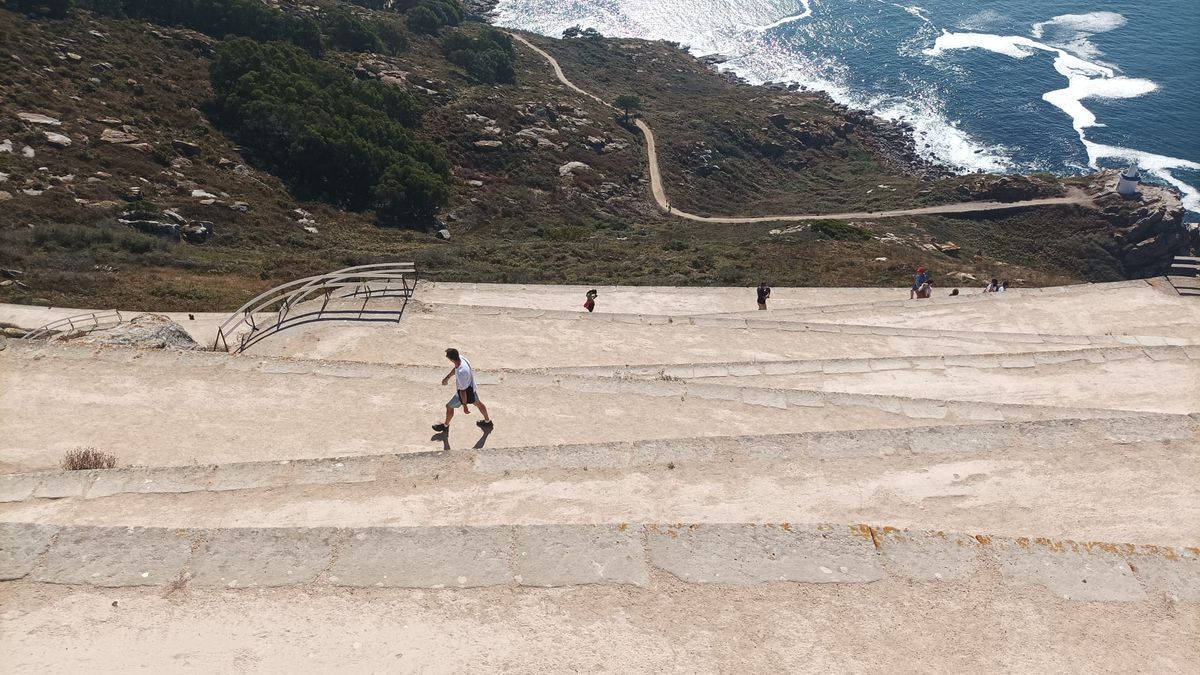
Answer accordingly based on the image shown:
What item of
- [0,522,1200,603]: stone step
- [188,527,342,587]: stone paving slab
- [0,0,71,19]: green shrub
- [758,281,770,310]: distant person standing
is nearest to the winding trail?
[758,281,770,310]: distant person standing

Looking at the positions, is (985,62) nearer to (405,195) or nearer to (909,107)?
(909,107)

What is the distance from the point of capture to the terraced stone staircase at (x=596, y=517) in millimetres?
5387

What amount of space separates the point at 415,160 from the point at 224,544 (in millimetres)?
40289

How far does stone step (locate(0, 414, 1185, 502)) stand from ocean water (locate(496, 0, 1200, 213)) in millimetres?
68669

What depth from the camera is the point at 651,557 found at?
602cm

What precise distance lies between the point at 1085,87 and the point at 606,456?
318 ft

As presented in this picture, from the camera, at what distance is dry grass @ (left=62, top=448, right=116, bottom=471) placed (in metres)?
8.46

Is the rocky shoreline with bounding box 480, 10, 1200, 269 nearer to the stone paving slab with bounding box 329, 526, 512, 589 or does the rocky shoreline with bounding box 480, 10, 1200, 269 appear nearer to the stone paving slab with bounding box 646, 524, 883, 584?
the stone paving slab with bounding box 646, 524, 883, 584

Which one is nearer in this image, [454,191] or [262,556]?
[262,556]

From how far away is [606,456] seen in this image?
792cm

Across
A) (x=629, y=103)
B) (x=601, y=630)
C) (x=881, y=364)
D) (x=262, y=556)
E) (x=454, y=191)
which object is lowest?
(x=454, y=191)

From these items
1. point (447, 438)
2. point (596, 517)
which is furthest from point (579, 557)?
point (447, 438)

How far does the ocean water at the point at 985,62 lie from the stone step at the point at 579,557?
7134cm

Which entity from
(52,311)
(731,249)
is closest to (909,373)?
(52,311)
